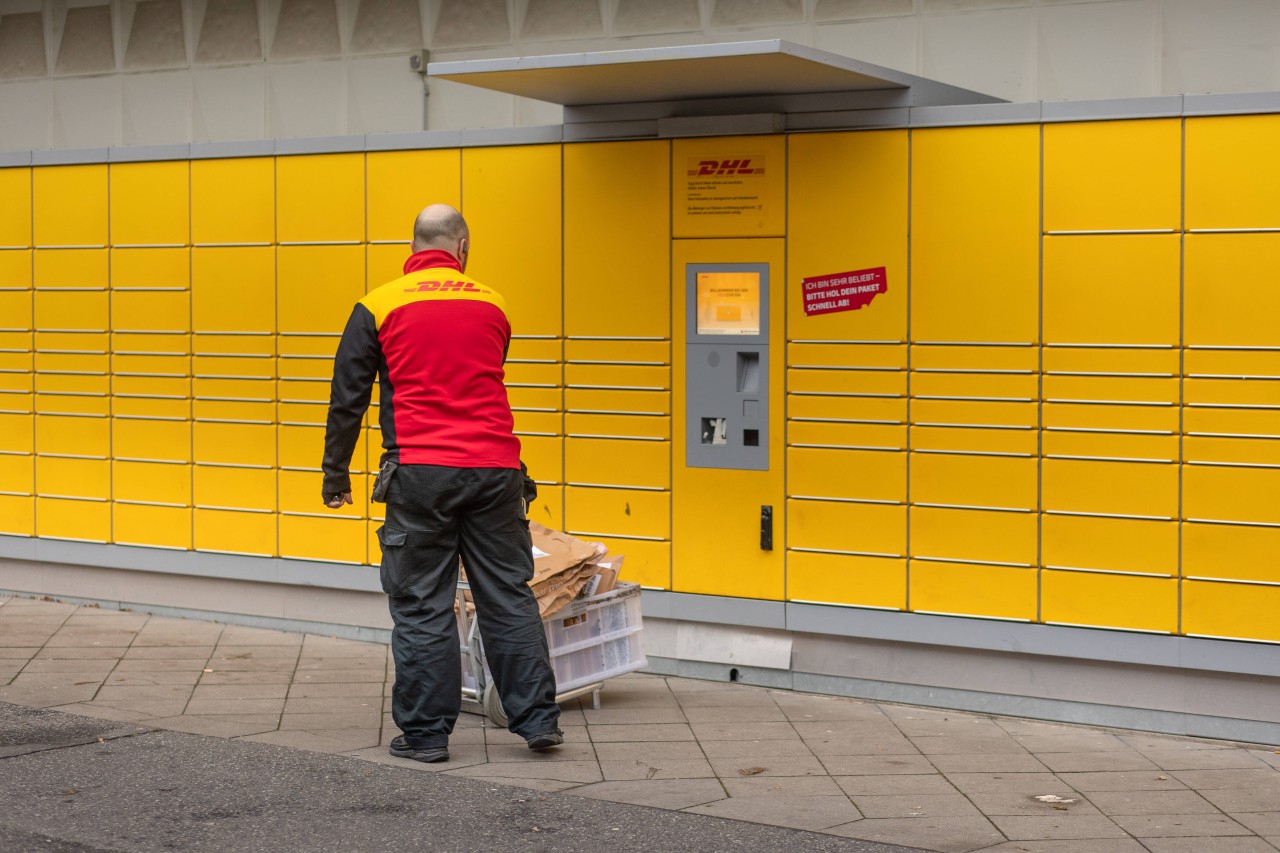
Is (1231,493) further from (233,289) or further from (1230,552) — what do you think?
(233,289)

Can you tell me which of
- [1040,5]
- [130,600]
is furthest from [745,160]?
[130,600]

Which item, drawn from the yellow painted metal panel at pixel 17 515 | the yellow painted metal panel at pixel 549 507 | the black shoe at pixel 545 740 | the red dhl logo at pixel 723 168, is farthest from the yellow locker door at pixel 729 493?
the yellow painted metal panel at pixel 17 515

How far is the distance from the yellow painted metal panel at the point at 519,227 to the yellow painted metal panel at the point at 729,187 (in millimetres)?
696

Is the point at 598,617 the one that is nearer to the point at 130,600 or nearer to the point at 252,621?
the point at 252,621

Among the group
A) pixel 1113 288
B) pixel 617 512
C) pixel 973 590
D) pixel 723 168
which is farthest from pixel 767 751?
pixel 723 168

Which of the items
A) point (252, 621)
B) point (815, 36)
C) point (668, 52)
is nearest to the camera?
point (668, 52)

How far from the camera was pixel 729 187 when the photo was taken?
25.4 feet

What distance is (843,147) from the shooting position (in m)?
7.48

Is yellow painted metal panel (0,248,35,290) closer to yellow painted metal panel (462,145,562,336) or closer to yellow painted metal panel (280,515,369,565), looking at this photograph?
yellow painted metal panel (280,515,369,565)

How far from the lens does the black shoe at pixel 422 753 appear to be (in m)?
6.25

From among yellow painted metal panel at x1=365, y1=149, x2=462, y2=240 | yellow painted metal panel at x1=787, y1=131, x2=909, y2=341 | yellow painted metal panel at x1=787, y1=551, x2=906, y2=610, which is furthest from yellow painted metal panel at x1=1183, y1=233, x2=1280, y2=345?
yellow painted metal panel at x1=365, y1=149, x2=462, y2=240

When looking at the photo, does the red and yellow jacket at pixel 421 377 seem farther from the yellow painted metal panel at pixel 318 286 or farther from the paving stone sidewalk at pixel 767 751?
the yellow painted metal panel at pixel 318 286

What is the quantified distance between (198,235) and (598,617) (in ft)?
12.0

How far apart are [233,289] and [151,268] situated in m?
0.61
